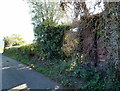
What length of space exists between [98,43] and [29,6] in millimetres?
6830

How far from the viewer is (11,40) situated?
2002cm

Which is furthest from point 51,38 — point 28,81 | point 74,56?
point 28,81

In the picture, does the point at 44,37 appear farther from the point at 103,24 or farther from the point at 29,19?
the point at 103,24

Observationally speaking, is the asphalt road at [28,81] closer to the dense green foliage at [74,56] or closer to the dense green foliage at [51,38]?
the dense green foliage at [74,56]

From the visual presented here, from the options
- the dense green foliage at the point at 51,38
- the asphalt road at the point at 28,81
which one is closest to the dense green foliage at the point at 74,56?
the dense green foliage at the point at 51,38

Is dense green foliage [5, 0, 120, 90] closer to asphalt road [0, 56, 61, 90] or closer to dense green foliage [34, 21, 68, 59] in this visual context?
dense green foliage [34, 21, 68, 59]

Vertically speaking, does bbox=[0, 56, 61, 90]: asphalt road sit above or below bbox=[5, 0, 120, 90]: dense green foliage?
below

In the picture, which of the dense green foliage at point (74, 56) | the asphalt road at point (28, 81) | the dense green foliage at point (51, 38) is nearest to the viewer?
the dense green foliage at point (74, 56)

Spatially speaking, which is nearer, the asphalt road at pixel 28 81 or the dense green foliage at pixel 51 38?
the asphalt road at pixel 28 81

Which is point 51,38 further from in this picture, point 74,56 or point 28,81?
point 28,81

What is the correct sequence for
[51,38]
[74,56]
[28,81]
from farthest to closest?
[51,38] → [74,56] → [28,81]

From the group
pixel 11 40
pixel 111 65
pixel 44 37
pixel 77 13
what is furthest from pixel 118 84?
pixel 11 40

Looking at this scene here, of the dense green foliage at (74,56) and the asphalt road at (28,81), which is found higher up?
the dense green foliage at (74,56)

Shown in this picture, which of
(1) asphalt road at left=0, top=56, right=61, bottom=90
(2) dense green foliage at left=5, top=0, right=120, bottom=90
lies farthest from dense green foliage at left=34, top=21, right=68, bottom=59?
(1) asphalt road at left=0, top=56, right=61, bottom=90
